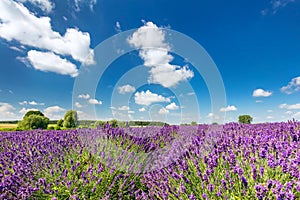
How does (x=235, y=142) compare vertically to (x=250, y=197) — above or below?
above

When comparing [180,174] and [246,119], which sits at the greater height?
[246,119]

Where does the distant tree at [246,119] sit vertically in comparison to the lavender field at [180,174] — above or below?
above

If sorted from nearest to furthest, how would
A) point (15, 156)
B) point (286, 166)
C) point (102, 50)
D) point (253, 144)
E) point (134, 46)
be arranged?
point (286, 166), point (253, 144), point (15, 156), point (102, 50), point (134, 46)

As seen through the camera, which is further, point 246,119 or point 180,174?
point 246,119

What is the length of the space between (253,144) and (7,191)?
2359 mm

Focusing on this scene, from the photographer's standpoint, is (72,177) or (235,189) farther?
(72,177)

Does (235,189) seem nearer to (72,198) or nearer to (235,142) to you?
(235,142)

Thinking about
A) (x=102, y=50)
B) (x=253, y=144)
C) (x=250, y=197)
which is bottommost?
(x=250, y=197)

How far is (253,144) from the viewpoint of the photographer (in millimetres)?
2324

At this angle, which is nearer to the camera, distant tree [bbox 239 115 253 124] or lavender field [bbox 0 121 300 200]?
lavender field [bbox 0 121 300 200]

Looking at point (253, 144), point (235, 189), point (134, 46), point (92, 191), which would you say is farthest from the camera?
point (134, 46)

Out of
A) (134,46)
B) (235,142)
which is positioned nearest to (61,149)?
(235,142)

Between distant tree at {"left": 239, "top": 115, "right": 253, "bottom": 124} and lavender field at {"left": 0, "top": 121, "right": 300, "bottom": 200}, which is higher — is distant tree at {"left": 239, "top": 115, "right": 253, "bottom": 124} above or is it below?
above

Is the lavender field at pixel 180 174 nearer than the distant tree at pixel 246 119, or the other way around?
the lavender field at pixel 180 174
